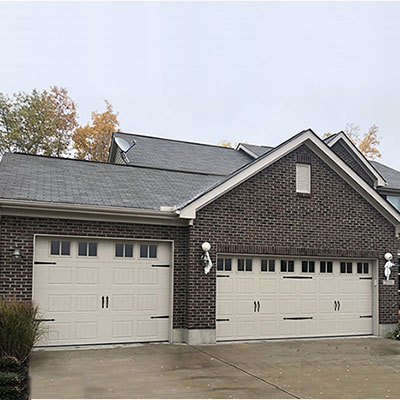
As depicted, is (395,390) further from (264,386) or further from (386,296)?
(386,296)

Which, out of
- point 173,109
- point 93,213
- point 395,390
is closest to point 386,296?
point 395,390

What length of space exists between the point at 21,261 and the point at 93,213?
6.00ft

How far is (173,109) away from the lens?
74.4 meters

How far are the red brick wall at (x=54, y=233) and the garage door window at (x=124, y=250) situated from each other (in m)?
0.28

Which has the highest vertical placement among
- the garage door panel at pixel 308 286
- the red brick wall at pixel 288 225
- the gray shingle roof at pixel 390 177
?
the gray shingle roof at pixel 390 177

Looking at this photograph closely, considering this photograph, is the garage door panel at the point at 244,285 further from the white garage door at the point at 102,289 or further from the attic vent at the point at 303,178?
the attic vent at the point at 303,178

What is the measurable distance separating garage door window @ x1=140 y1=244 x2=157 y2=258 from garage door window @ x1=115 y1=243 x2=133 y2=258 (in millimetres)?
274

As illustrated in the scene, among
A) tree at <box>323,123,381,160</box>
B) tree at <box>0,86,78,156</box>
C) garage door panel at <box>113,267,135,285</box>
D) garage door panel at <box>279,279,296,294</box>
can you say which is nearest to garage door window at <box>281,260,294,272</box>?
garage door panel at <box>279,279,296,294</box>

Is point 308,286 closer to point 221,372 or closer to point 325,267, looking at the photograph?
point 325,267

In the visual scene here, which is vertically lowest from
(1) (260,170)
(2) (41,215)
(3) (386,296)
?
(3) (386,296)

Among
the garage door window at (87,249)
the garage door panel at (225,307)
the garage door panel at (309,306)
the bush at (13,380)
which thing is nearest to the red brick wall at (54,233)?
the garage door window at (87,249)

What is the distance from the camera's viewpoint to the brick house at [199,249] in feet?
37.8

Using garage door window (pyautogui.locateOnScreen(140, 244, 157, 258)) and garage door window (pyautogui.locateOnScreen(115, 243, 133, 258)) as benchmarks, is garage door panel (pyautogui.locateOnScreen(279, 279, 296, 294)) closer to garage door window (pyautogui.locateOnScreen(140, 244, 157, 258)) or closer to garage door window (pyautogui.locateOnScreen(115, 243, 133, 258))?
garage door window (pyautogui.locateOnScreen(140, 244, 157, 258))

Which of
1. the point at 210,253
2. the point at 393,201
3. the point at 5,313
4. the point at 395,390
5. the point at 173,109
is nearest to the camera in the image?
the point at 5,313
